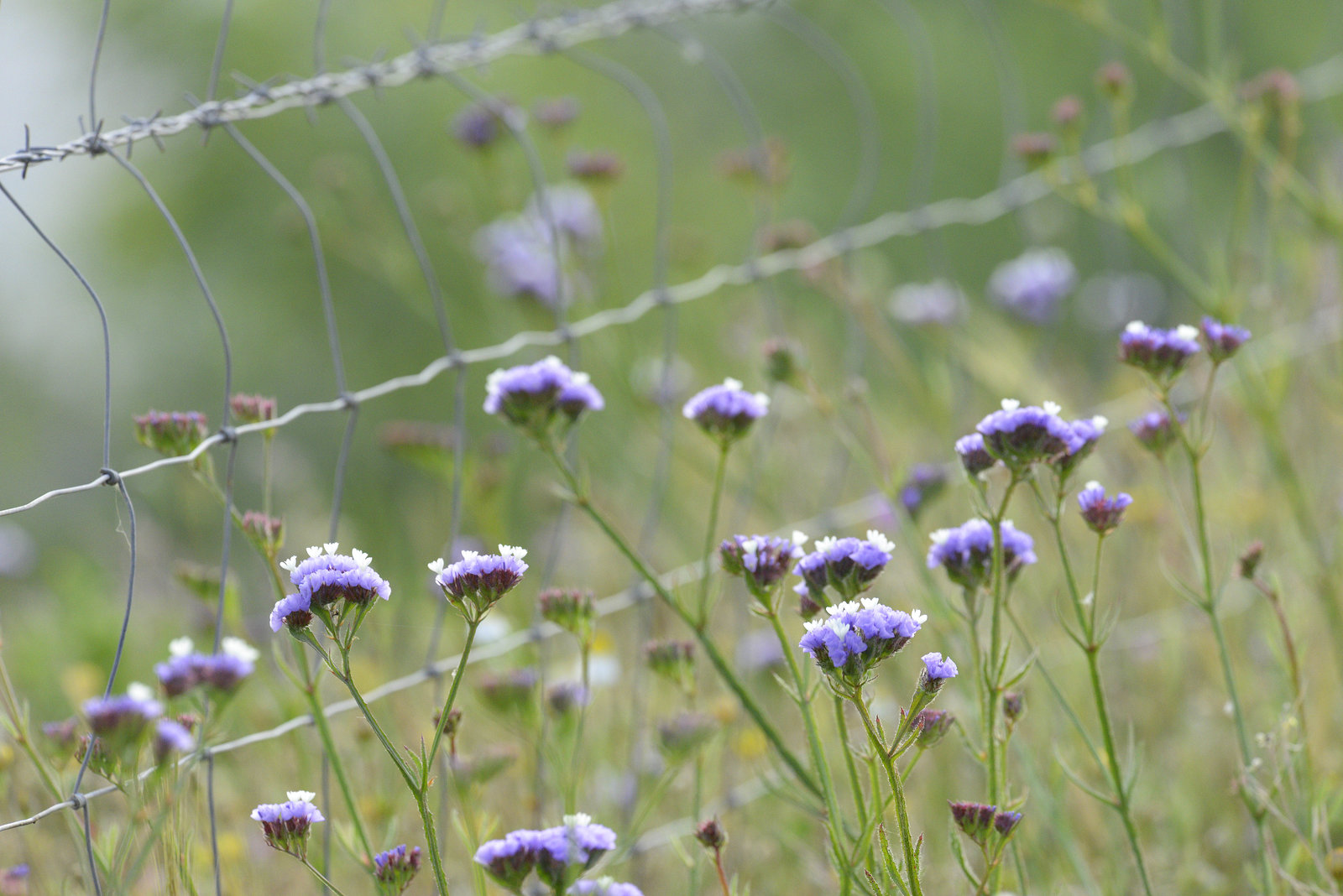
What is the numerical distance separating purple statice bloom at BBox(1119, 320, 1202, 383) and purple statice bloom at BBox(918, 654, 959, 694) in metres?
0.48

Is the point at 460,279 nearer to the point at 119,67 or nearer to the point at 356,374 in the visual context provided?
the point at 356,374

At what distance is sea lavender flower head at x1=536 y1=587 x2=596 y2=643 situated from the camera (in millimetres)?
1338

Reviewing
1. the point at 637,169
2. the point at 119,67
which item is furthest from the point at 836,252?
the point at 119,67

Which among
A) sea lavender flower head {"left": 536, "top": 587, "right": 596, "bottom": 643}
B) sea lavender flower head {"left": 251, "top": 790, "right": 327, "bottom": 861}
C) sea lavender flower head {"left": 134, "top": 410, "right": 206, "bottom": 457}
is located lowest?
sea lavender flower head {"left": 251, "top": 790, "right": 327, "bottom": 861}

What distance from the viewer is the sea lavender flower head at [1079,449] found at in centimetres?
113

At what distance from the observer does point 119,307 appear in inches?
274

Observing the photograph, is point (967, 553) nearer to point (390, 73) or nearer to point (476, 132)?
point (390, 73)

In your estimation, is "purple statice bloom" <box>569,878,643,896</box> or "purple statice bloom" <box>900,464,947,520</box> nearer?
"purple statice bloom" <box>569,878,643,896</box>

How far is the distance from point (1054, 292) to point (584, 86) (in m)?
5.03

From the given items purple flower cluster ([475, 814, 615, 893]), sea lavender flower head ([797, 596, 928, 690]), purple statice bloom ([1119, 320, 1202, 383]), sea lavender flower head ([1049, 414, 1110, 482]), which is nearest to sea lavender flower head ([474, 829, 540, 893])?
purple flower cluster ([475, 814, 615, 893])

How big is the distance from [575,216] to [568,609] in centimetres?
172

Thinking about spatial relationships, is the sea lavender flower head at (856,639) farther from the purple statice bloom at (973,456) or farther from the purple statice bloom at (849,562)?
the purple statice bloom at (973,456)

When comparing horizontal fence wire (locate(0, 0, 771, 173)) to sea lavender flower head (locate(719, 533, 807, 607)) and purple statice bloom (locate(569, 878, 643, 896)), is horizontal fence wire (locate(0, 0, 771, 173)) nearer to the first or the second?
sea lavender flower head (locate(719, 533, 807, 607))

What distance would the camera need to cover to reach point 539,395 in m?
1.31
